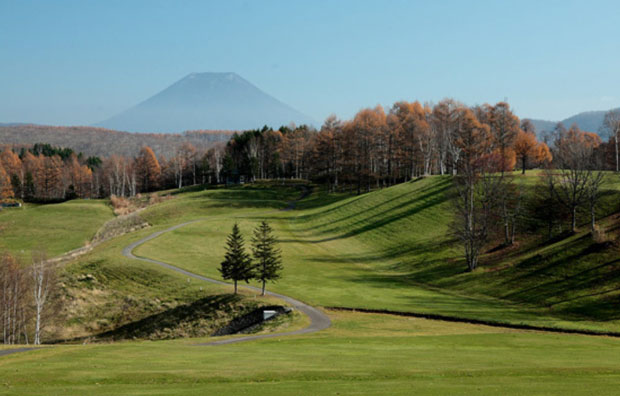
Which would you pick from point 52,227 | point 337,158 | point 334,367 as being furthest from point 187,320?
point 337,158

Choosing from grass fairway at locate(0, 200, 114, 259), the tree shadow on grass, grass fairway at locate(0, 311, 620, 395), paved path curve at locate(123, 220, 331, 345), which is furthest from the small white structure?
grass fairway at locate(0, 200, 114, 259)

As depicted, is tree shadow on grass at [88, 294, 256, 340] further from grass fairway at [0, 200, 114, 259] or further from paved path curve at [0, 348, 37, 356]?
grass fairway at [0, 200, 114, 259]

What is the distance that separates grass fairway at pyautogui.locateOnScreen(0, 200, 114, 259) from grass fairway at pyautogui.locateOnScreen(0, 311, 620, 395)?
227ft

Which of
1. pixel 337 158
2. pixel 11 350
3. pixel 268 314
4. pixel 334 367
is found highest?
pixel 337 158

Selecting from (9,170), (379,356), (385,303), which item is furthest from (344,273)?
(9,170)

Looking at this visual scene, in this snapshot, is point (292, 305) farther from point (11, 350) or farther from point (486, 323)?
point (11, 350)

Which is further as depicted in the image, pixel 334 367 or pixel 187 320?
pixel 187 320

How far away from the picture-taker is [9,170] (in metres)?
183

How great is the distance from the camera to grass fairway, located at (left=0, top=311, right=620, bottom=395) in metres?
20.0

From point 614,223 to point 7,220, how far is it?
11692cm

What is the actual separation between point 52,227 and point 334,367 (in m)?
103

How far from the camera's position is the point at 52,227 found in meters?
110

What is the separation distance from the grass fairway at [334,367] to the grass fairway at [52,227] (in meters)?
69.1

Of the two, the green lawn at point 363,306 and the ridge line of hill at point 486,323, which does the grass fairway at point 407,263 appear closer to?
the green lawn at point 363,306
